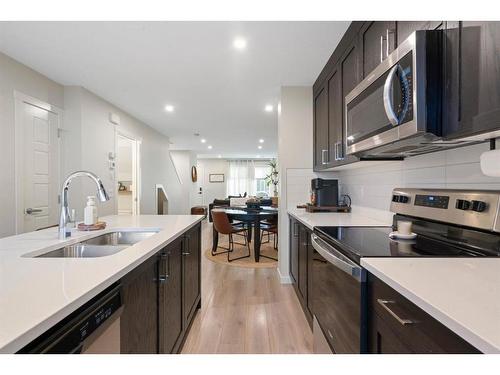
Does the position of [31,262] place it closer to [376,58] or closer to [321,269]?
[321,269]

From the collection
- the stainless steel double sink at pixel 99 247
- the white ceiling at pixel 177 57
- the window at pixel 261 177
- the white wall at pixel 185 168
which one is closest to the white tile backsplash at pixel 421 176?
the white ceiling at pixel 177 57

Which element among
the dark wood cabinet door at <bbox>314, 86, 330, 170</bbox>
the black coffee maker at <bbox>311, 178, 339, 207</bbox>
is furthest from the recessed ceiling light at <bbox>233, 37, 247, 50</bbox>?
the black coffee maker at <bbox>311, 178, 339, 207</bbox>

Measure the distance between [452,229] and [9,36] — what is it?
3.45 m

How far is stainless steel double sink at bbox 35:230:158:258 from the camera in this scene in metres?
1.39

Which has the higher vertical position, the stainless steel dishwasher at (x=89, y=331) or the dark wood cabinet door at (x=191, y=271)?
the stainless steel dishwasher at (x=89, y=331)

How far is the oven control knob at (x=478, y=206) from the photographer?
1053 millimetres

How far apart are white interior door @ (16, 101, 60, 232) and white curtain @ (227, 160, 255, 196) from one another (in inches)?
322

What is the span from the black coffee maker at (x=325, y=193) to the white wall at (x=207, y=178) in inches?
336

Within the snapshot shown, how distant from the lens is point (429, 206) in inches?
53.7

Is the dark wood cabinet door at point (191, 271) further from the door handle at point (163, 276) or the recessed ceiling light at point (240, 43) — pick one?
the recessed ceiling light at point (240, 43)

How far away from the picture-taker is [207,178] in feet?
36.7

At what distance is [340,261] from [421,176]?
89 cm

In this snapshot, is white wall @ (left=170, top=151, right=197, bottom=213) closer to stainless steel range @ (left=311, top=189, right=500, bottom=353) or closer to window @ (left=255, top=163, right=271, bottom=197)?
window @ (left=255, top=163, right=271, bottom=197)

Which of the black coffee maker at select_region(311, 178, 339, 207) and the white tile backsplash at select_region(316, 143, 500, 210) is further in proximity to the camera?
the black coffee maker at select_region(311, 178, 339, 207)
